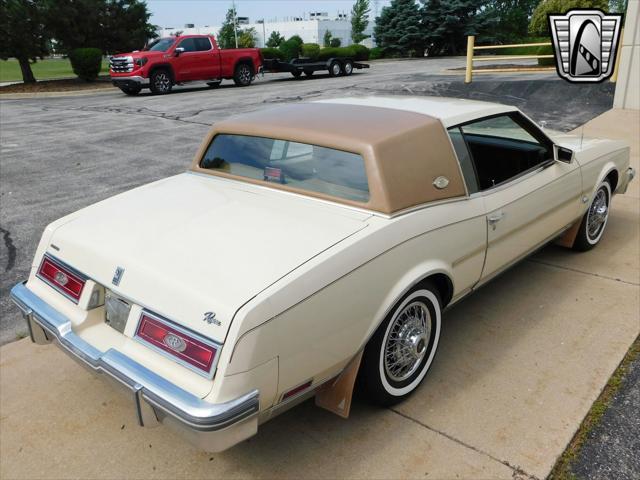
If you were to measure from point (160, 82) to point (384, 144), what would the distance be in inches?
671

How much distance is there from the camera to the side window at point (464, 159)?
128 inches

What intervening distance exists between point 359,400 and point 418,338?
0.48 meters

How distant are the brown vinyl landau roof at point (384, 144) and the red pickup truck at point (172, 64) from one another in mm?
15907

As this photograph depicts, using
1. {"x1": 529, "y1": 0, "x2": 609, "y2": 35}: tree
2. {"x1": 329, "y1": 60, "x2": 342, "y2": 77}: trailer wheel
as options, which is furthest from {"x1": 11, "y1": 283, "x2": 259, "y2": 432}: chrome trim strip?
{"x1": 529, "y1": 0, "x2": 609, "y2": 35}: tree

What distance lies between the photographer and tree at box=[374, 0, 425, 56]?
3744 centimetres

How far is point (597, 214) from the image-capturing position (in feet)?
15.8

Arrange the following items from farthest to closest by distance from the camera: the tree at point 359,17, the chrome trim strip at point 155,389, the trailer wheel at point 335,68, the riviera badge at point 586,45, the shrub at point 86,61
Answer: the tree at point 359,17, the shrub at point 86,61, the trailer wheel at point 335,68, the riviera badge at point 586,45, the chrome trim strip at point 155,389

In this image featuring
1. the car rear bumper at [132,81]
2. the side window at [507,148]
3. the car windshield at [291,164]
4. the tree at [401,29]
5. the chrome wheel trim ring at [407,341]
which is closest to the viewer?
the chrome wheel trim ring at [407,341]

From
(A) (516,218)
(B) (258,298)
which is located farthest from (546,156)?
(B) (258,298)

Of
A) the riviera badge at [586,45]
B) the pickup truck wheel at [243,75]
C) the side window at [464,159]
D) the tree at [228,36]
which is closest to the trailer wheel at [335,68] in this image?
the pickup truck wheel at [243,75]

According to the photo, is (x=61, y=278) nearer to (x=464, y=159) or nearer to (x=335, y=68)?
(x=464, y=159)

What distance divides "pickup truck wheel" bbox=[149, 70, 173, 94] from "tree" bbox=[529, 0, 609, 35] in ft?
56.1

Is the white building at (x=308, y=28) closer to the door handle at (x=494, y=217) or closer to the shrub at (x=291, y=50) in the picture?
the shrub at (x=291, y=50)

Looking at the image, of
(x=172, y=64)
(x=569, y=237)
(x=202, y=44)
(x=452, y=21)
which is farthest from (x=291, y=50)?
(x=569, y=237)
